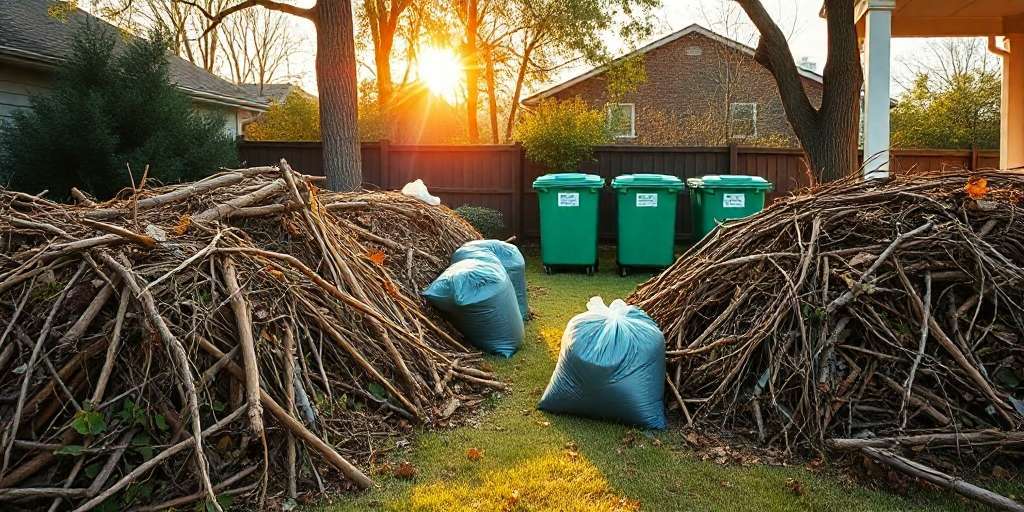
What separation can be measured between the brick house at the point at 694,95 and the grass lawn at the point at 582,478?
54.1 feet

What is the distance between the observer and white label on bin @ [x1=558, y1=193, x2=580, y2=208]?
9.07 m

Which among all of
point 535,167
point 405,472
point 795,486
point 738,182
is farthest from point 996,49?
point 405,472

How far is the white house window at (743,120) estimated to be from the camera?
64.3ft

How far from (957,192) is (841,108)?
→ 5.54 meters

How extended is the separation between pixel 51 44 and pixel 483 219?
677 centimetres

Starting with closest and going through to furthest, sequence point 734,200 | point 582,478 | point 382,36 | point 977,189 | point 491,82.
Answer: point 582,478 → point 977,189 → point 734,200 → point 382,36 → point 491,82

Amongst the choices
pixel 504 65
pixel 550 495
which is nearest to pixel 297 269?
pixel 550 495

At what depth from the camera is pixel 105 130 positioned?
332 inches

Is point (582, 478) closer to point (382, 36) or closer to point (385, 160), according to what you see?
point (385, 160)

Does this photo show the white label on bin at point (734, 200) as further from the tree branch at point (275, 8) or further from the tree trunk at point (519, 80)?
the tree trunk at point (519, 80)

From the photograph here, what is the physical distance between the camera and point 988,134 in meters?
14.9

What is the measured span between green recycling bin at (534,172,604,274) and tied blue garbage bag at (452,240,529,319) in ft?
10.4

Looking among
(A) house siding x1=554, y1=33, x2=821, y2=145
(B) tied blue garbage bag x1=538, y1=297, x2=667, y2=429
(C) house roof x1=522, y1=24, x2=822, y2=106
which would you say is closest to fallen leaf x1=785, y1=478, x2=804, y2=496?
(B) tied blue garbage bag x1=538, y1=297, x2=667, y2=429

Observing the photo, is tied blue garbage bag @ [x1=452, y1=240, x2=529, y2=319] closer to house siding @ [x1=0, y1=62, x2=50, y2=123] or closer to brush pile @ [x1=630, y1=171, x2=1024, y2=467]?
brush pile @ [x1=630, y1=171, x2=1024, y2=467]
